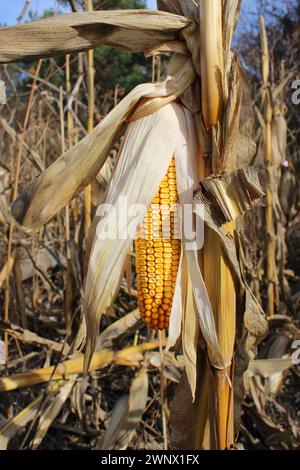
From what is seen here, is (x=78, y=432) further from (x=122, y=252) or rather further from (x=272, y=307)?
(x=122, y=252)

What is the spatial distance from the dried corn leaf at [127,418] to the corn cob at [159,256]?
0.82 metres

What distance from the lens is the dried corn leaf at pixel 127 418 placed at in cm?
153

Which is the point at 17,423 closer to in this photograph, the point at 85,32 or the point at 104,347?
the point at 104,347

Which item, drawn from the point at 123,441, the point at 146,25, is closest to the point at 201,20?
the point at 146,25

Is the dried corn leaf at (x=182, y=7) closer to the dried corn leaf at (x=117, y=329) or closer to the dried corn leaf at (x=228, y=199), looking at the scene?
the dried corn leaf at (x=228, y=199)

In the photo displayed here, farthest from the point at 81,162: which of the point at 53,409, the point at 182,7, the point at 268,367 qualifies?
the point at 268,367

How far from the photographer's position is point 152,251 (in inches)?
33.1

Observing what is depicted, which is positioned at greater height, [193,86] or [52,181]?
[193,86]

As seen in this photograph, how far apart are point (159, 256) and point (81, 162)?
0.21m

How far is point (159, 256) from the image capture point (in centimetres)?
84

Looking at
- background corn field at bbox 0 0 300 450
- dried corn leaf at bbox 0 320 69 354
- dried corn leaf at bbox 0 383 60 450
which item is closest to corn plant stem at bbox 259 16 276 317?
background corn field at bbox 0 0 300 450

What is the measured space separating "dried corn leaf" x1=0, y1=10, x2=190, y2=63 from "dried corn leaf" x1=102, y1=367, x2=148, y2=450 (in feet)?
3.62

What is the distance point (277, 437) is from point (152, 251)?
120 cm

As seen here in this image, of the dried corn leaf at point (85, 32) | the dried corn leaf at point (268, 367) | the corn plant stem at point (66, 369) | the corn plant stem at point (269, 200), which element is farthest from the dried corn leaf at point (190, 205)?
the corn plant stem at point (269, 200)
